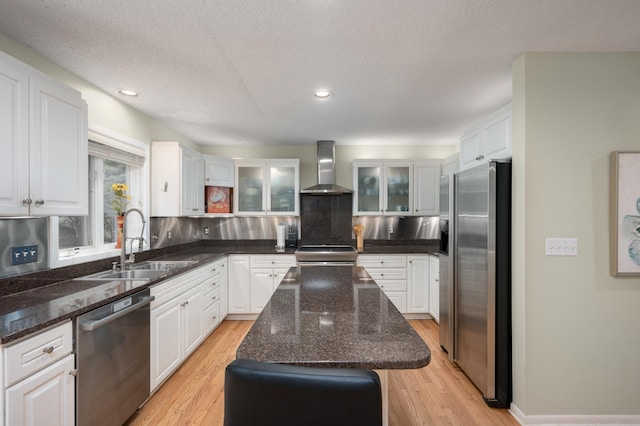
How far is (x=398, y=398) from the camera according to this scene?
7.30ft

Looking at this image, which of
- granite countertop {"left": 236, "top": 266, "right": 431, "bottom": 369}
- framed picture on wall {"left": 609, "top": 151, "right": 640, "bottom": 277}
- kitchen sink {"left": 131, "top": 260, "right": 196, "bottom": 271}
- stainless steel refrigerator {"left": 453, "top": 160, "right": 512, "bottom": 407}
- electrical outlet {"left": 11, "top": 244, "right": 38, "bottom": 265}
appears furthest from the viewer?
kitchen sink {"left": 131, "top": 260, "right": 196, "bottom": 271}

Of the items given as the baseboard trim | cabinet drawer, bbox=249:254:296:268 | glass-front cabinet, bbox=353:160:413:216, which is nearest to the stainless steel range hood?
glass-front cabinet, bbox=353:160:413:216

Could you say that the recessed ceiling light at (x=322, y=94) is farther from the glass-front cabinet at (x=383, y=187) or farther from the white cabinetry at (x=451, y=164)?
the white cabinetry at (x=451, y=164)

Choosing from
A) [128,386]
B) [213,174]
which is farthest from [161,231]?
[128,386]

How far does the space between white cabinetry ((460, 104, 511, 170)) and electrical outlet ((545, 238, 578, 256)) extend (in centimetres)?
66

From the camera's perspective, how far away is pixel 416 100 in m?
2.66

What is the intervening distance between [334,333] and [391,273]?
109 inches

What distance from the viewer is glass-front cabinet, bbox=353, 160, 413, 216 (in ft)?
13.4

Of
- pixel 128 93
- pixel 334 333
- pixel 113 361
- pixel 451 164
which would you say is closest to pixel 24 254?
pixel 113 361

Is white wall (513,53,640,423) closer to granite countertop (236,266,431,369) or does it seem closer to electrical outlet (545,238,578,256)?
electrical outlet (545,238,578,256)

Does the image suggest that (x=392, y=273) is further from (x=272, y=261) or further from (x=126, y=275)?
(x=126, y=275)

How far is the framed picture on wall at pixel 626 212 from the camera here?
6.14ft

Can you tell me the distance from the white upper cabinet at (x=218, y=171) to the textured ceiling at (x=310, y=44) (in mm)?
1130

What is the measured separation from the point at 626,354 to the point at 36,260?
382 cm
